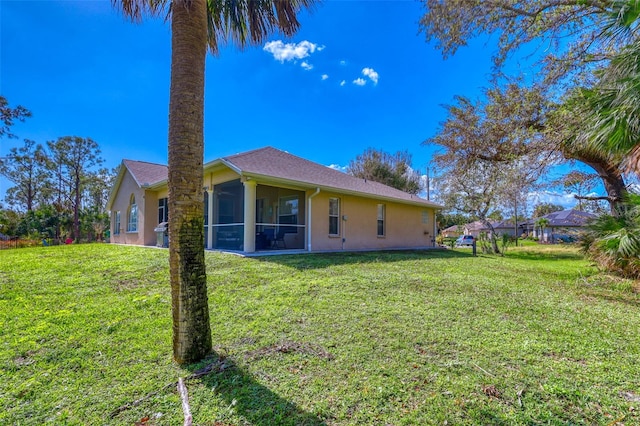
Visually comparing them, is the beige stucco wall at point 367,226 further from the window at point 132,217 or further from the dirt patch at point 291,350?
the window at point 132,217

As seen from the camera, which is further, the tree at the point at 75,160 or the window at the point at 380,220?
the tree at the point at 75,160

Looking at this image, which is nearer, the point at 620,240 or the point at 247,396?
the point at 247,396

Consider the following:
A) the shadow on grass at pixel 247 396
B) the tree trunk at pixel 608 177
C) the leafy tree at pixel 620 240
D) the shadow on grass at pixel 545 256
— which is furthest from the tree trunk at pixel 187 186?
the shadow on grass at pixel 545 256

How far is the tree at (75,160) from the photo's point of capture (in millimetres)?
31250

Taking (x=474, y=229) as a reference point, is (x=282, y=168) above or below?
above

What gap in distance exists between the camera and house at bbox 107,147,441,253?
35.0ft

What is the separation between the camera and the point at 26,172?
108 feet

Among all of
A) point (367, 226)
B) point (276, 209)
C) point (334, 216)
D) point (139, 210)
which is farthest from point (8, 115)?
point (367, 226)

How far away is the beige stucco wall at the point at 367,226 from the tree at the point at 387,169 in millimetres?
12103

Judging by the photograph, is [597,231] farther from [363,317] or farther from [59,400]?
[59,400]

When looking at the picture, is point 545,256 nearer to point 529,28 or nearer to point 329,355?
point 529,28

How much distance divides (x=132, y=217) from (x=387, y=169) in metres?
22.2

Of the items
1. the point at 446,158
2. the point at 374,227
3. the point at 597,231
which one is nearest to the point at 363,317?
the point at 597,231

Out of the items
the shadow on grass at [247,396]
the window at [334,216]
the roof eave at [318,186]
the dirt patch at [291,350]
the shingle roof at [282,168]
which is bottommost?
the shadow on grass at [247,396]
